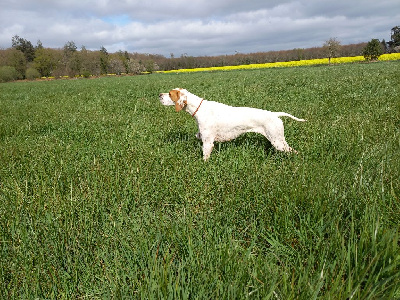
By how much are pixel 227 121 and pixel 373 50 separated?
77.7m

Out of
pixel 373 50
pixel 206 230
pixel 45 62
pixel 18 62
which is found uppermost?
pixel 45 62

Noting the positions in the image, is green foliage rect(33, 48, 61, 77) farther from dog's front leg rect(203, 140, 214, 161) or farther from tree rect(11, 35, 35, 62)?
dog's front leg rect(203, 140, 214, 161)

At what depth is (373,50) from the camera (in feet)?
215

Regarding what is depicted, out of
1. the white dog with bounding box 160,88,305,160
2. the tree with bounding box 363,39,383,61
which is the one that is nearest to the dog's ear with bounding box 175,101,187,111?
the white dog with bounding box 160,88,305,160

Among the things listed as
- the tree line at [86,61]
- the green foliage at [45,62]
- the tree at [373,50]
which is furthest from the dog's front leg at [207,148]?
the green foliage at [45,62]

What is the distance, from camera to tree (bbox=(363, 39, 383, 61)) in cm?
6506

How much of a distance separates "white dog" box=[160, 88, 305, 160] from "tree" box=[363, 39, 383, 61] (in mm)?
74799

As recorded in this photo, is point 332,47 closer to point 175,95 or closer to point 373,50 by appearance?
point 373,50

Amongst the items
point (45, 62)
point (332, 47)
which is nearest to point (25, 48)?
point (45, 62)

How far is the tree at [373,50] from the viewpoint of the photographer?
65062 millimetres

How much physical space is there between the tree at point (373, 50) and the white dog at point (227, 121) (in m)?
74.8

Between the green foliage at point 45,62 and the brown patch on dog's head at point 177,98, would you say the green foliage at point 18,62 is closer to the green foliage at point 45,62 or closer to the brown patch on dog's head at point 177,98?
the green foliage at point 45,62

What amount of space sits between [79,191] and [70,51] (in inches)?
5427

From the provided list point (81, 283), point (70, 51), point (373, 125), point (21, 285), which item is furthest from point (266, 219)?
point (70, 51)
